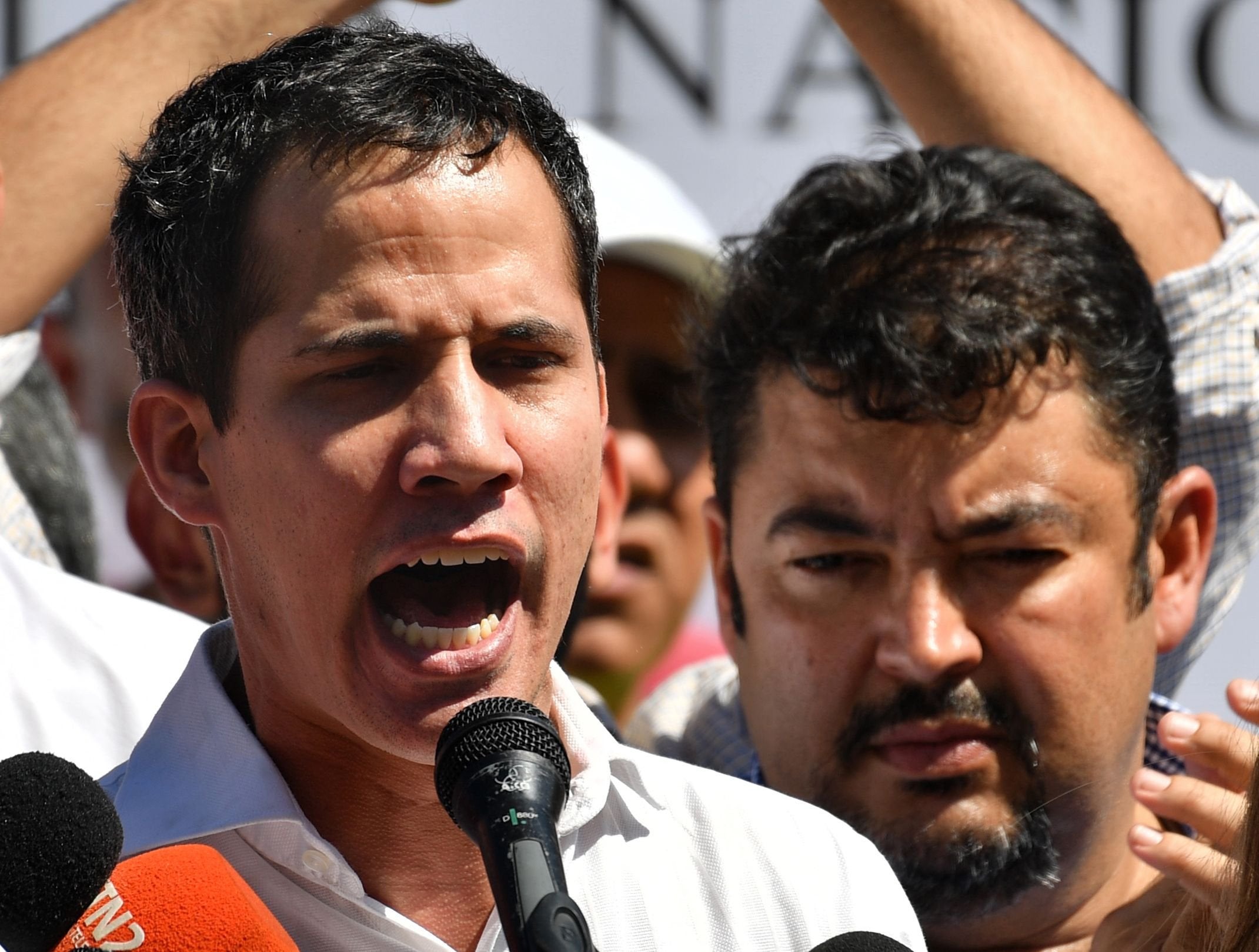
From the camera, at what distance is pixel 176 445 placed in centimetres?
182

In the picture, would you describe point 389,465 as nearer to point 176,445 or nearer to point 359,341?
point 359,341

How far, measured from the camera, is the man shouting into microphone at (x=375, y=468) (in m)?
1.67

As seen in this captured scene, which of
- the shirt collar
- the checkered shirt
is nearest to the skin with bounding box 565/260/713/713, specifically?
the checkered shirt

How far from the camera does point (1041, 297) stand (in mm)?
2805

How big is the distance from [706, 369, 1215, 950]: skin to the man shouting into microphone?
0.74 m

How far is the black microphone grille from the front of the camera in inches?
52.5

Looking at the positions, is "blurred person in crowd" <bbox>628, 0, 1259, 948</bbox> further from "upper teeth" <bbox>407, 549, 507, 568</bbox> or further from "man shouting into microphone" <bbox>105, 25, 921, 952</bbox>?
"upper teeth" <bbox>407, 549, 507, 568</bbox>

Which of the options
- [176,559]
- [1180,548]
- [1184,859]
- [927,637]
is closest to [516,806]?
[1184,859]

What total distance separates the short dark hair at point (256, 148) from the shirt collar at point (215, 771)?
32 centimetres

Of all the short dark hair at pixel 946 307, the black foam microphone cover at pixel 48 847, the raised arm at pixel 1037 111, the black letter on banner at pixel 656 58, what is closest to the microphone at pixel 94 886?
the black foam microphone cover at pixel 48 847

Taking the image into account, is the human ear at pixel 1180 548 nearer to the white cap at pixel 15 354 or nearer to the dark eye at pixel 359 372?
the dark eye at pixel 359 372

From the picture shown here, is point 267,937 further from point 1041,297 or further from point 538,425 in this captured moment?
point 1041,297

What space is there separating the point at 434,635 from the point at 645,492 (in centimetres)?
243

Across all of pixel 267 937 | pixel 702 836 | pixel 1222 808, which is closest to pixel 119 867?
pixel 267 937
